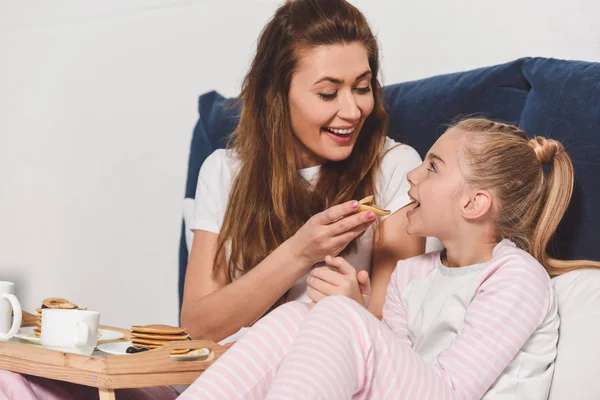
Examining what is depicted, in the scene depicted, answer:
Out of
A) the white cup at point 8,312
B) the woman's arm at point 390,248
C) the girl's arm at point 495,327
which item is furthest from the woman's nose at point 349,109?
the white cup at point 8,312

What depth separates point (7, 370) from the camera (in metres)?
1.40

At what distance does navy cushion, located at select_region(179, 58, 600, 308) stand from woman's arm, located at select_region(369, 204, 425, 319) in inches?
8.7

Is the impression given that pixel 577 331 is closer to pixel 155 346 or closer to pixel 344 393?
pixel 344 393

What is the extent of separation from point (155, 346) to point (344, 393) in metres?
0.43

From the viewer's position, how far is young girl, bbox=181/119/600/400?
116 centimetres

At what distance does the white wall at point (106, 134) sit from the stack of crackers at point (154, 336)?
4.69 feet

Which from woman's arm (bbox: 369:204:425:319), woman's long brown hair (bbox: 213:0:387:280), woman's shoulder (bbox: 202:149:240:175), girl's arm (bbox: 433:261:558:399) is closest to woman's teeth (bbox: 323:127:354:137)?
woman's long brown hair (bbox: 213:0:387:280)

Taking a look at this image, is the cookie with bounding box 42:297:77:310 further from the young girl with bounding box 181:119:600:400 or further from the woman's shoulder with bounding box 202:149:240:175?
the woman's shoulder with bounding box 202:149:240:175

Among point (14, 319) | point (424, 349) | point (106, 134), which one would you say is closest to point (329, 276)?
point (424, 349)

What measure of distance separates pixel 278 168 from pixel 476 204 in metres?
0.55

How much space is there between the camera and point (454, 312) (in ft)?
4.66

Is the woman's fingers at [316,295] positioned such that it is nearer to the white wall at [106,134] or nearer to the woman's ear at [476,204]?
the woman's ear at [476,204]

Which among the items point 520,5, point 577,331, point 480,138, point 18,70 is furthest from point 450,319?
point 18,70

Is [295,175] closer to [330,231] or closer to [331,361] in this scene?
[330,231]
